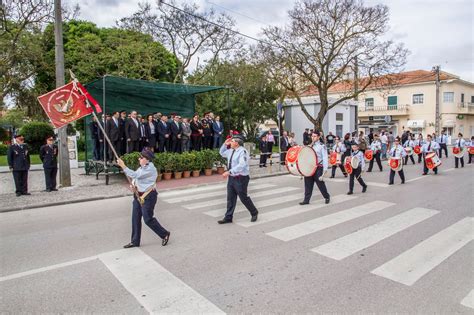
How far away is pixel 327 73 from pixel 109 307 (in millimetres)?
21969

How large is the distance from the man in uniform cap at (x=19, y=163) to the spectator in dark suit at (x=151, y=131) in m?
4.77

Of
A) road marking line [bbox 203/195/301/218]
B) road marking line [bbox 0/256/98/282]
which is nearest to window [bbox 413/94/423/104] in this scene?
road marking line [bbox 203/195/301/218]

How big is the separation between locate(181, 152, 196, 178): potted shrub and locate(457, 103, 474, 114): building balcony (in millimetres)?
45273

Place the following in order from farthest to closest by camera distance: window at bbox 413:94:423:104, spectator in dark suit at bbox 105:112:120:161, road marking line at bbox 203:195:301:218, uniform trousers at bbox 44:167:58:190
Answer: window at bbox 413:94:423:104 → spectator in dark suit at bbox 105:112:120:161 → uniform trousers at bbox 44:167:58:190 → road marking line at bbox 203:195:301:218

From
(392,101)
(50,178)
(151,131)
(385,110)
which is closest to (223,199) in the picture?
(50,178)

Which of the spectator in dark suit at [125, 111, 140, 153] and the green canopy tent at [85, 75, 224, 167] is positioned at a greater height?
the green canopy tent at [85, 75, 224, 167]

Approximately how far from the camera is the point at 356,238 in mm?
6156

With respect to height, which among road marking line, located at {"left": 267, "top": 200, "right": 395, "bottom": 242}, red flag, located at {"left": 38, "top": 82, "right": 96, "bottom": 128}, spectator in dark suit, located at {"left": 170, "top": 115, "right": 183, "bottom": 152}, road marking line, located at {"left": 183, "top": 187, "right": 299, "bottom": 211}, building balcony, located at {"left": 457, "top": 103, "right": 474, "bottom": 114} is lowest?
road marking line, located at {"left": 267, "top": 200, "right": 395, "bottom": 242}

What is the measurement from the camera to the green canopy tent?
1427cm

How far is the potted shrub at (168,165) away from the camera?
1367 centimetres

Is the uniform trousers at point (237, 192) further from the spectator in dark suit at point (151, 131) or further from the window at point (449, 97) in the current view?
the window at point (449, 97)

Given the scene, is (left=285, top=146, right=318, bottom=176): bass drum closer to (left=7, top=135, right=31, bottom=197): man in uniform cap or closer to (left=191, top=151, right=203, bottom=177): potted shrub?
(left=191, top=151, right=203, bottom=177): potted shrub

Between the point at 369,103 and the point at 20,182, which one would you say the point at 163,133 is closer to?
the point at 20,182

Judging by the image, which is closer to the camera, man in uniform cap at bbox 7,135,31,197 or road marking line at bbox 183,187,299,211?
road marking line at bbox 183,187,299,211
